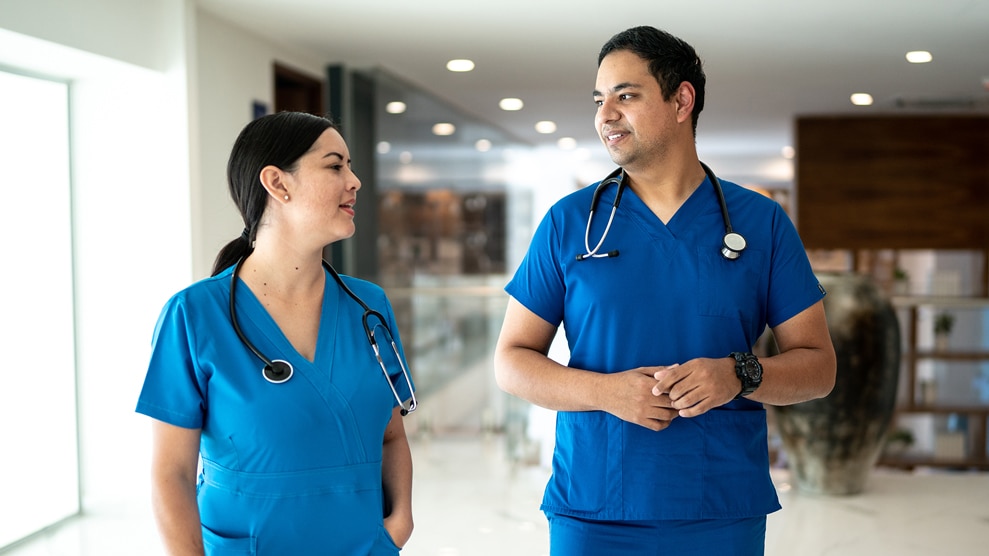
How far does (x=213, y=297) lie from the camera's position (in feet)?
4.21

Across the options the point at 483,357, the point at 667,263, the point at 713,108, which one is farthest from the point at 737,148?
the point at 667,263

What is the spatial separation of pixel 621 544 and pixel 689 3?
2481 mm

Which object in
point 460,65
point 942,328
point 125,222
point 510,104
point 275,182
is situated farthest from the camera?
point 942,328

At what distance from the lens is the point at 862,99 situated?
240 inches

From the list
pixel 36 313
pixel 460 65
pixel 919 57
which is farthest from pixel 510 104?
pixel 36 313

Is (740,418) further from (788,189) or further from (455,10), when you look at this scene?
(788,189)

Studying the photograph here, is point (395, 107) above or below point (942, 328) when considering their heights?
above

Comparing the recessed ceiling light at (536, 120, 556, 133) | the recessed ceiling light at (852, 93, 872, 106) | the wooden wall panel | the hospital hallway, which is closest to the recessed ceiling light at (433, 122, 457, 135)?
the recessed ceiling light at (536, 120, 556, 133)

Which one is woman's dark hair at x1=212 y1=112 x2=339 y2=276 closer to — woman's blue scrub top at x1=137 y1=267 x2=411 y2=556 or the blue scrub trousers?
woman's blue scrub top at x1=137 y1=267 x2=411 y2=556

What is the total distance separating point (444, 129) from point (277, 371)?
590cm

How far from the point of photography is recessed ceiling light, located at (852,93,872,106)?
5.91 metres

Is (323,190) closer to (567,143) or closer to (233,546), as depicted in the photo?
(233,546)

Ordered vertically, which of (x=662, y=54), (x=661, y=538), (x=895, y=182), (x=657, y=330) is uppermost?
(x=895, y=182)

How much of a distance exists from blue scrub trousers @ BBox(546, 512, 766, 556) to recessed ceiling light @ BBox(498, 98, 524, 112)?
5108 millimetres
